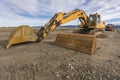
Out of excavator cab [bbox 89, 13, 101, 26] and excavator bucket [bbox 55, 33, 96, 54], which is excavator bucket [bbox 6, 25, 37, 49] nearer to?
excavator bucket [bbox 55, 33, 96, 54]

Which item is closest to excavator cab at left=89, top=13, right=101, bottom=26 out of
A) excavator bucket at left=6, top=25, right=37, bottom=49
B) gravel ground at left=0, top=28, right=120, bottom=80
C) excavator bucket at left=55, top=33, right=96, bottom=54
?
excavator bucket at left=55, top=33, right=96, bottom=54

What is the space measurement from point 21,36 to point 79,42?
11.8 feet

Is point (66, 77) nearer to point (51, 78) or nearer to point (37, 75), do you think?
point (51, 78)

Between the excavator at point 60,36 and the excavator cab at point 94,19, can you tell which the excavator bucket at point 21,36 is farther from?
the excavator cab at point 94,19

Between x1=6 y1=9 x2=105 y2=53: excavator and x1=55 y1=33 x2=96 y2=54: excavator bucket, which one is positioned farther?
x1=6 y1=9 x2=105 y2=53: excavator

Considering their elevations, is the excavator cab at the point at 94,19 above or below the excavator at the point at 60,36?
above

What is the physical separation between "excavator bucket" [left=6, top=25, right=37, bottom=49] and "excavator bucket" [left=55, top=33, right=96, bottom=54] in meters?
1.83

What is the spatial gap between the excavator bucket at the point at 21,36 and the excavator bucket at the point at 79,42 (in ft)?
5.99

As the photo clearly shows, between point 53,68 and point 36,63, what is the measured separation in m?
0.82

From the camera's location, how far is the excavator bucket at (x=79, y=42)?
7.30 m

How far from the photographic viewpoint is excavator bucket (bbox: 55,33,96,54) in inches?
288

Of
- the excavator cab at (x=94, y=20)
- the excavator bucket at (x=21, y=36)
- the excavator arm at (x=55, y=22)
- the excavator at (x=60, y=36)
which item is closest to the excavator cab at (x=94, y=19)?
the excavator cab at (x=94, y=20)

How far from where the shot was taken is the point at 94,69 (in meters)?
5.18

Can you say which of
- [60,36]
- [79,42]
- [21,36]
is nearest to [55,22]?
[60,36]
